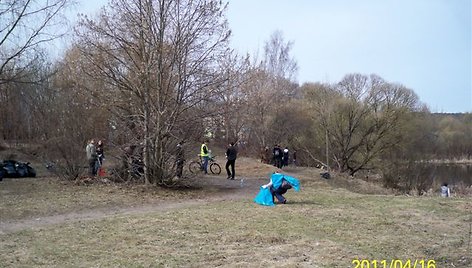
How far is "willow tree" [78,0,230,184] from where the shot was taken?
16.3 meters

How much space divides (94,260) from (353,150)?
37.7 m

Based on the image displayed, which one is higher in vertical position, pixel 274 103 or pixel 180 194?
pixel 274 103

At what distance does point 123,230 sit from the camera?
964cm

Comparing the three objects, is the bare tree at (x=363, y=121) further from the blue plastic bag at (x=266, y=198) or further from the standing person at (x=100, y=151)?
the blue plastic bag at (x=266, y=198)

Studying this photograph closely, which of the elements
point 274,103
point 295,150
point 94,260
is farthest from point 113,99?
point 295,150

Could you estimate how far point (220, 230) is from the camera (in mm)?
9555

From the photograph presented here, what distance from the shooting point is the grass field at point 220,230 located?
7.29 metres

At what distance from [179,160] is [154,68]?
10.6 feet

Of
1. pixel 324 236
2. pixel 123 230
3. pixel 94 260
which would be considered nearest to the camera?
pixel 94 260

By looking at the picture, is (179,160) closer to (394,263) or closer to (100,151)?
(100,151)

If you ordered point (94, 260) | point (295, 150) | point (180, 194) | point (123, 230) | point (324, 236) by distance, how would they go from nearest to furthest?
point (94, 260), point (324, 236), point (123, 230), point (180, 194), point (295, 150)

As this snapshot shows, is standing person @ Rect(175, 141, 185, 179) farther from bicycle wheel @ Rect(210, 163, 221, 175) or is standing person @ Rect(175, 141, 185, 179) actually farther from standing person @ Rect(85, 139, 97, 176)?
bicycle wheel @ Rect(210, 163, 221, 175)

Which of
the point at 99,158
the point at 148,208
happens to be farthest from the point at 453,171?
the point at 148,208

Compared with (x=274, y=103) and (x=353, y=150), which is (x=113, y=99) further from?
(x=353, y=150)
